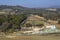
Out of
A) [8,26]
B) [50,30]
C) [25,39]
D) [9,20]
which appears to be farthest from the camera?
[9,20]

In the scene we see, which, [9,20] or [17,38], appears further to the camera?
→ [9,20]

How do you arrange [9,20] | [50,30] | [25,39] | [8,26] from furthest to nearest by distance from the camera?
1. [9,20]
2. [8,26]
3. [50,30]
4. [25,39]

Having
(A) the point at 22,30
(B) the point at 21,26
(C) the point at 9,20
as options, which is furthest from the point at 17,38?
(C) the point at 9,20

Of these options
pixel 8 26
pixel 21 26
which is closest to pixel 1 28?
pixel 8 26

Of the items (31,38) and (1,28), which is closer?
(31,38)

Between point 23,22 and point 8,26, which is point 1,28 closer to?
point 8,26

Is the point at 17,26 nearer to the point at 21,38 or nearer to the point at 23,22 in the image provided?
the point at 23,22

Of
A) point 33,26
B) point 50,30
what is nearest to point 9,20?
point 33,26

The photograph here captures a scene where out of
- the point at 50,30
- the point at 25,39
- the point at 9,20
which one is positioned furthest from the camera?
the point at 9,20

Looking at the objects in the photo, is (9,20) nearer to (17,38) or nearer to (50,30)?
(50,30)
